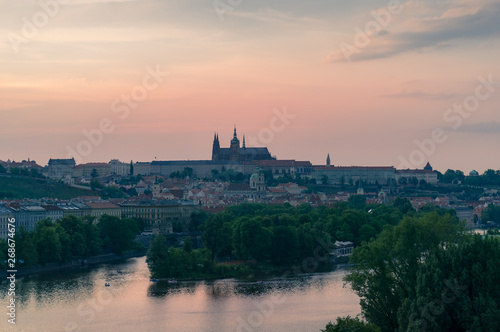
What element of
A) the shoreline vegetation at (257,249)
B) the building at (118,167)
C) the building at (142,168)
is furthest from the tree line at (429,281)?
the building at (142,168)

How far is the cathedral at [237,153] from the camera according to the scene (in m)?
164

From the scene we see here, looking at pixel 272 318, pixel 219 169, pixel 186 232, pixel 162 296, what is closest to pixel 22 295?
pixel 162 296

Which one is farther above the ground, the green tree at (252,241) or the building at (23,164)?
the building at (23,164)

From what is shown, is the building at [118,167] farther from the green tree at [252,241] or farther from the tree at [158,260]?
the tree at [158,260]

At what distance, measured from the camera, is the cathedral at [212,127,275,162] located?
164500 mm

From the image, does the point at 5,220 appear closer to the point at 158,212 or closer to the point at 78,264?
the point at 78,264

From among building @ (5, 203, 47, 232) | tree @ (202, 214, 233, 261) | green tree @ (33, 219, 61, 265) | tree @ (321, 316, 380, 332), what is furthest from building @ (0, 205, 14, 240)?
tree @ (321, 316, 380, 332)

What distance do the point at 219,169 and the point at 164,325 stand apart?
412 feet

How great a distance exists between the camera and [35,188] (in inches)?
3893

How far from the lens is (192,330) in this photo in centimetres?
3155

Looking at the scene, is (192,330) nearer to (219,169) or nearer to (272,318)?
(272,318)

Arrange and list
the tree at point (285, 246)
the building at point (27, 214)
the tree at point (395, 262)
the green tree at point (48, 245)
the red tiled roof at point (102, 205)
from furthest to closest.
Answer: the red tiled roof at point (102, 205) → the building at point (27, 214) → the tree at point (285, 246) → the green tree at point (48, 245) → the tree at point (395, 262)

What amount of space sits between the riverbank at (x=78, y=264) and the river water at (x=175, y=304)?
5.20 ft

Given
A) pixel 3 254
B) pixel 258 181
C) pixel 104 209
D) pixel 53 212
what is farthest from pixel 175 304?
pixel 258 181
